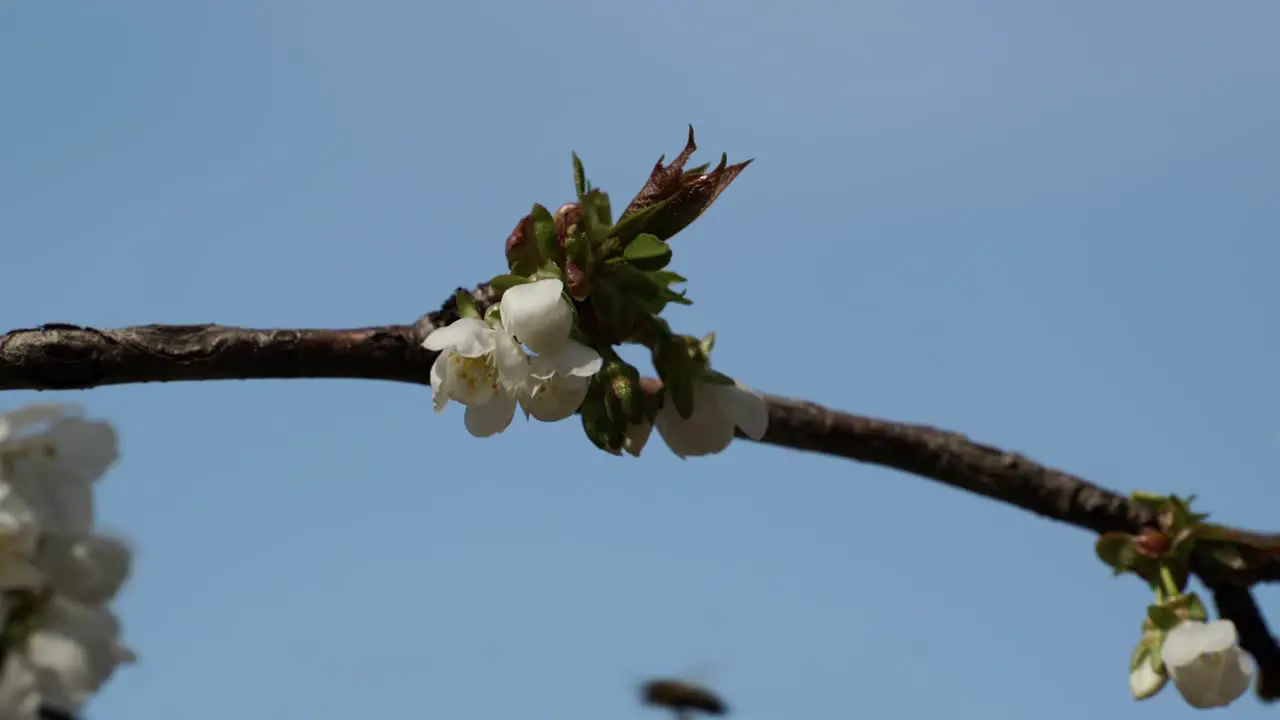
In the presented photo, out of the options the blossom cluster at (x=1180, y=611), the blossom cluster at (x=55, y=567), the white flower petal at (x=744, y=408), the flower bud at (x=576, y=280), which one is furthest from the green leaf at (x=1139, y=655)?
the blossom cluster at (x=55, y=567)

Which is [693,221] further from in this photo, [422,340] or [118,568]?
[118,568]

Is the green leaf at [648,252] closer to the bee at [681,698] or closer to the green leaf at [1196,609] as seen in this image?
the green leaf at [1196,609]

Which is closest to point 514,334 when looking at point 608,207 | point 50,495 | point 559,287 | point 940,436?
point 559,287

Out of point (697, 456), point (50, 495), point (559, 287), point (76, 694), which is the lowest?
point (76, 694)

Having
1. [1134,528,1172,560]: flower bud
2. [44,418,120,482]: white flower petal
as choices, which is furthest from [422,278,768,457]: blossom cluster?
[1134,528,1172,560]: flower bud

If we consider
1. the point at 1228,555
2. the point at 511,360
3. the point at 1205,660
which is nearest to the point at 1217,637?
the point at 1205,660

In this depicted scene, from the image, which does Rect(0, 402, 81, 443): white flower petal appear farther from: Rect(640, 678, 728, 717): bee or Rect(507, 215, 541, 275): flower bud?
Rect(640, 678, 728, 717): bee
